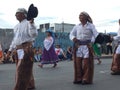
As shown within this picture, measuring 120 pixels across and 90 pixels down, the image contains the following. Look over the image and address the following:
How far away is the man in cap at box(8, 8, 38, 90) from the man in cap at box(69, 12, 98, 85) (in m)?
2.87

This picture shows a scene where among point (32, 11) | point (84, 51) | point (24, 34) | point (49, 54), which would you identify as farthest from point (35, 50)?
point (49, 54)

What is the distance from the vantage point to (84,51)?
11625mm

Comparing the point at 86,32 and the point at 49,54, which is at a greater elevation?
the point at 86,32

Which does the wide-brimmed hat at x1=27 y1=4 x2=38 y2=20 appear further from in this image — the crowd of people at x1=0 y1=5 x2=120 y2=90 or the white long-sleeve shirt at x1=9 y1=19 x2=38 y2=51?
the white long-sleeve shirt at x1=9 y1=19 x2=38 y2=51

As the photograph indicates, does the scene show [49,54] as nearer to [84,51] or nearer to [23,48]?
[84,51]

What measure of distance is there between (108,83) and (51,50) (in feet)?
29.3

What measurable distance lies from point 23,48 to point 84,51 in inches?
124

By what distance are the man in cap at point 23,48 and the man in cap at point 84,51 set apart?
9.42 ft

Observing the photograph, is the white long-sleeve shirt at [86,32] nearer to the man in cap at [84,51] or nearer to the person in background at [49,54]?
the man in cap at [84,51]

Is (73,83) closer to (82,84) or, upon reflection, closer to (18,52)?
(82,84)

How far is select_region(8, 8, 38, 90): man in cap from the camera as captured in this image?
28.0 ft

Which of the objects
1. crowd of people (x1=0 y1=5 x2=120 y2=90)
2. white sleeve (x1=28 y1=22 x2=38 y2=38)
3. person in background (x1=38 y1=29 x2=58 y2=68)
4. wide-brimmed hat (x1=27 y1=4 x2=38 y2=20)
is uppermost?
wide-brimmed hat (x1=27 y1=4 x2=38 y2=20)

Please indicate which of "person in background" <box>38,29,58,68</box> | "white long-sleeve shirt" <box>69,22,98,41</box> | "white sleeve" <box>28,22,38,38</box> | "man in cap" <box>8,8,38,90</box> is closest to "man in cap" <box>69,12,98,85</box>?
"white long-sleeve shirt" <box>69,22,98,41</box>

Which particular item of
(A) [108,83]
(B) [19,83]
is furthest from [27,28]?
(A) [108,83]
